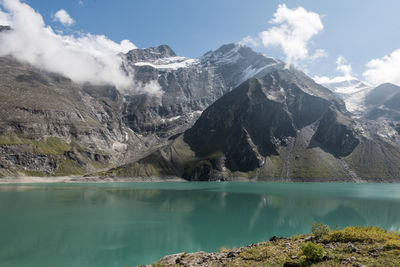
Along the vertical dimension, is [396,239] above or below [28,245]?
above

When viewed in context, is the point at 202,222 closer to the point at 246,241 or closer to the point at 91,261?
the point at 246,241

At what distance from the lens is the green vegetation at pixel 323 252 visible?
1773 cm

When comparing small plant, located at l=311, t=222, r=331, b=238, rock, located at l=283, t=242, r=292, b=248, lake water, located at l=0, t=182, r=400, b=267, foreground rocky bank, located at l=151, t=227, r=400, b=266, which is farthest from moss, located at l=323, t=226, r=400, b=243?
lake water, located at l=0, t=182, r=400, b=267

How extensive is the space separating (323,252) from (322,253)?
8.1 inches

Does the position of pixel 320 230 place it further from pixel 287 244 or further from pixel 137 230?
pixel 137 230

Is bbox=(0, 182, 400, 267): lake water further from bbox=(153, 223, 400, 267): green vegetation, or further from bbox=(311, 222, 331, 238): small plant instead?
bbox=(311, 222, 331, 238): small plant

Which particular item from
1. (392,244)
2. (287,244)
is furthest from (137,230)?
(392,244)

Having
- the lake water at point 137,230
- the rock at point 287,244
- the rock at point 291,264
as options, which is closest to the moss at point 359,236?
the rock at point 287,244

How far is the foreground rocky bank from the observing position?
17750mm

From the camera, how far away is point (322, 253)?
18391 millimetres

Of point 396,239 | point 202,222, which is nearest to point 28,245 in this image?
point 202,222

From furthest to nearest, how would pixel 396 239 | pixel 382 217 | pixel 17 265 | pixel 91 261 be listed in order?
pixel 382 217
pixel 91 261
pixel 17 265
pixel 396 239

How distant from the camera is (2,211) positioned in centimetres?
7644

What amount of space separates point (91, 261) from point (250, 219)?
39.6 meters
